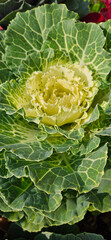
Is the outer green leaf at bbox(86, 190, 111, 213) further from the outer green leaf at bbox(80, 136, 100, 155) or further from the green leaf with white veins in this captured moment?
the green leaf with white veins

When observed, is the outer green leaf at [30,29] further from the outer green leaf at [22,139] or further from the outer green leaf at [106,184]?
the outer green leaf at [106,184]

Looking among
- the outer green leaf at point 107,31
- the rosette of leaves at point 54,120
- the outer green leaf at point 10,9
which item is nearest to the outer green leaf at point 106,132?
the rosette of leaves at point 54,120

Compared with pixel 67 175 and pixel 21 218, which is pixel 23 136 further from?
pixel 21 218

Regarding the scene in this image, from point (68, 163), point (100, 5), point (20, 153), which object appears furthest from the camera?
point (100, 5)

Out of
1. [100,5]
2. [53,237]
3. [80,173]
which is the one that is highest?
[100,5]

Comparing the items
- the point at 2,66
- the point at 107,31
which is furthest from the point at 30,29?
the point at 107,31

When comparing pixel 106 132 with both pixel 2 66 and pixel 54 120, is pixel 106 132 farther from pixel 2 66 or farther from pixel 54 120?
pixel 2 66

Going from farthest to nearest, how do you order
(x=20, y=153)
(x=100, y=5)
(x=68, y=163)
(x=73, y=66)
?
(x=100, y=5)
(x=73, y=66)
(x=68, y=163)
(x=20, y=153)

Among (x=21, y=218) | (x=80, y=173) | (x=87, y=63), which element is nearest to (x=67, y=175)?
(x=80, y=173)
